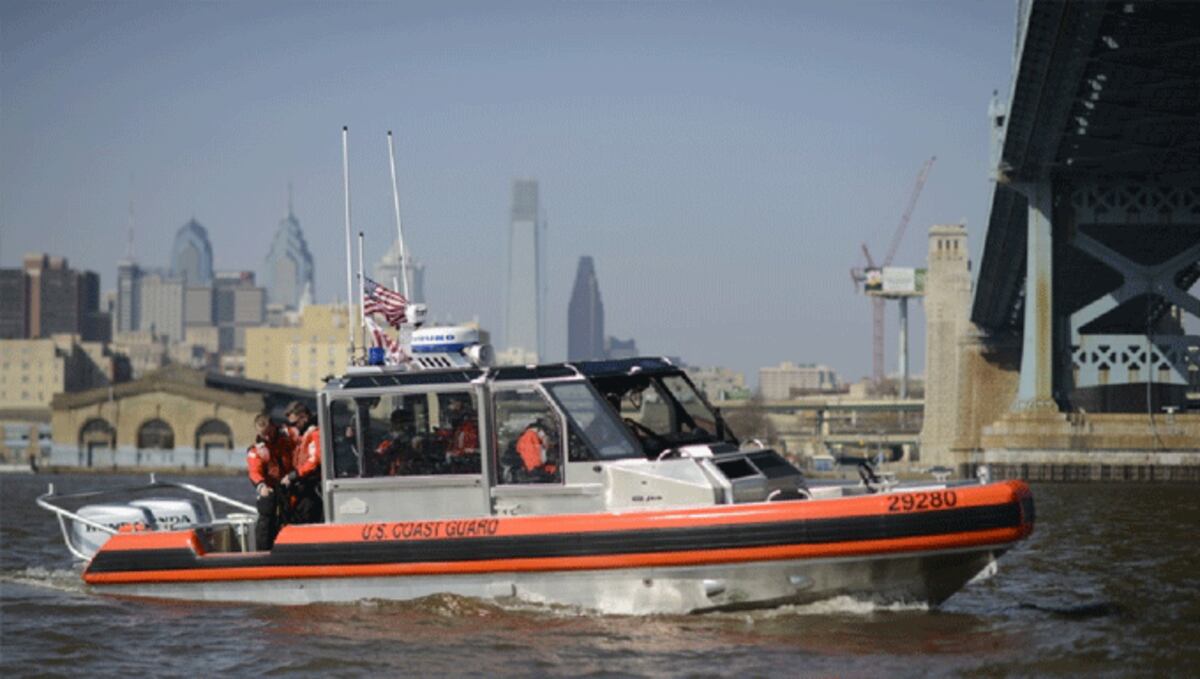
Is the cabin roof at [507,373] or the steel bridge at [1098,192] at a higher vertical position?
the steel bridge at [1098,192]

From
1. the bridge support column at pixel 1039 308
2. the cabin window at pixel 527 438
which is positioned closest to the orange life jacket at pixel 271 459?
the cabin window at pixel 527 438

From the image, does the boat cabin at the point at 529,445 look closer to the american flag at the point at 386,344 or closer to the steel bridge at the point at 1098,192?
the american flag at the point at 386,344

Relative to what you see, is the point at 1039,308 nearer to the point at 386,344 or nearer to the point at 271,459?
the point at 386,344

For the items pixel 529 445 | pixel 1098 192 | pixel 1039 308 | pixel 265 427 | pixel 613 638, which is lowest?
pixel 613 638

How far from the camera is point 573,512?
49.5ft

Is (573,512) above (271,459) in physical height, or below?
below

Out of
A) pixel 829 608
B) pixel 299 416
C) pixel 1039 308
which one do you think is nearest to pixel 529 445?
pixel 299 416

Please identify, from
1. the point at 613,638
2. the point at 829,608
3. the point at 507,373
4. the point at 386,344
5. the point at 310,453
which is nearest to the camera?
the point at 613,638

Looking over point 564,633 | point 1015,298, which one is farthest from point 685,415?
point 1015,298

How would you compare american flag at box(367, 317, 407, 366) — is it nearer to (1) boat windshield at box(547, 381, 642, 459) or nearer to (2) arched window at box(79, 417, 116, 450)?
(1) boat windshield at box(547, 381, 642, 459)

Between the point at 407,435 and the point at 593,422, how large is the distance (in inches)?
66.0

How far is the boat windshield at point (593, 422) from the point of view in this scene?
1509cm

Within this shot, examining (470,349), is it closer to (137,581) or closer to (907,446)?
(137,581)

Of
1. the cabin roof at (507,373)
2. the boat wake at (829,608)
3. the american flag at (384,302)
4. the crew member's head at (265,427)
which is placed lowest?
the boat wake at (829,608)
